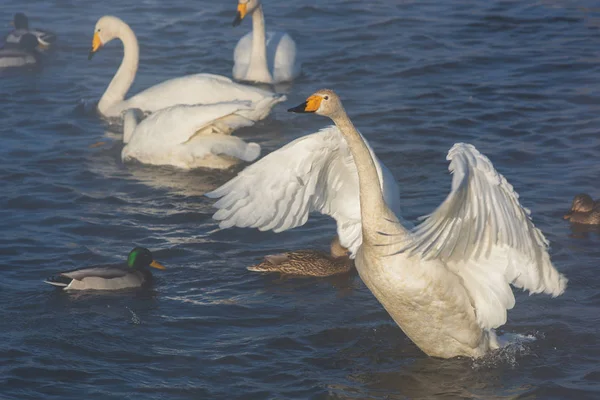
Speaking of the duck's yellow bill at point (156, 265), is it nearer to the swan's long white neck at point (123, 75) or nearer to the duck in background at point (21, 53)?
the swan's long white neck at point (123, 75)

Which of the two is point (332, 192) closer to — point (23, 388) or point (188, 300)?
point (188, 300)

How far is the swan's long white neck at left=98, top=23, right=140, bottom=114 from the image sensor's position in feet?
45.1

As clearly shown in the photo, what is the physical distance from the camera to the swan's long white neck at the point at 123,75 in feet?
45.1

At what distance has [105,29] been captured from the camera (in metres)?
14.6

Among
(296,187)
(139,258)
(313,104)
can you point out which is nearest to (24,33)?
(139,258)

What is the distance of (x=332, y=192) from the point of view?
324 inches

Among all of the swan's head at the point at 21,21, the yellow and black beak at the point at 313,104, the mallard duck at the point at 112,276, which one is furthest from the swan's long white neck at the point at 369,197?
the swan's head at the point at 21,21

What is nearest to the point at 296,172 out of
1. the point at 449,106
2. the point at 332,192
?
the point at 332,192

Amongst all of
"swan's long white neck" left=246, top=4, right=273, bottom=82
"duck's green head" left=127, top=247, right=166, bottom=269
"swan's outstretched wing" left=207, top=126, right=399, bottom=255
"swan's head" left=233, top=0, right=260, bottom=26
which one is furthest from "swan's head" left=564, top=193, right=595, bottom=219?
"swan's head" left=233, top=0, right=260, bottom=26

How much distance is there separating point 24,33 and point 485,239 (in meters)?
11.2

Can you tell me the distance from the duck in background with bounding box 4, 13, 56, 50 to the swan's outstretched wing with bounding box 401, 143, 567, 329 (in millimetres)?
10899

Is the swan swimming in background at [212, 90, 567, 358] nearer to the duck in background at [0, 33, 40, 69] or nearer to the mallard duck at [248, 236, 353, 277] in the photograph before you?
the mallard duck at [248, 236, 353, 277]

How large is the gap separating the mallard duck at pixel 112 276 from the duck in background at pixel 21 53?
7837mm

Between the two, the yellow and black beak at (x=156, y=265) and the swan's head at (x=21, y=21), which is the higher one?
the swan's head at (x=21, y=21)
